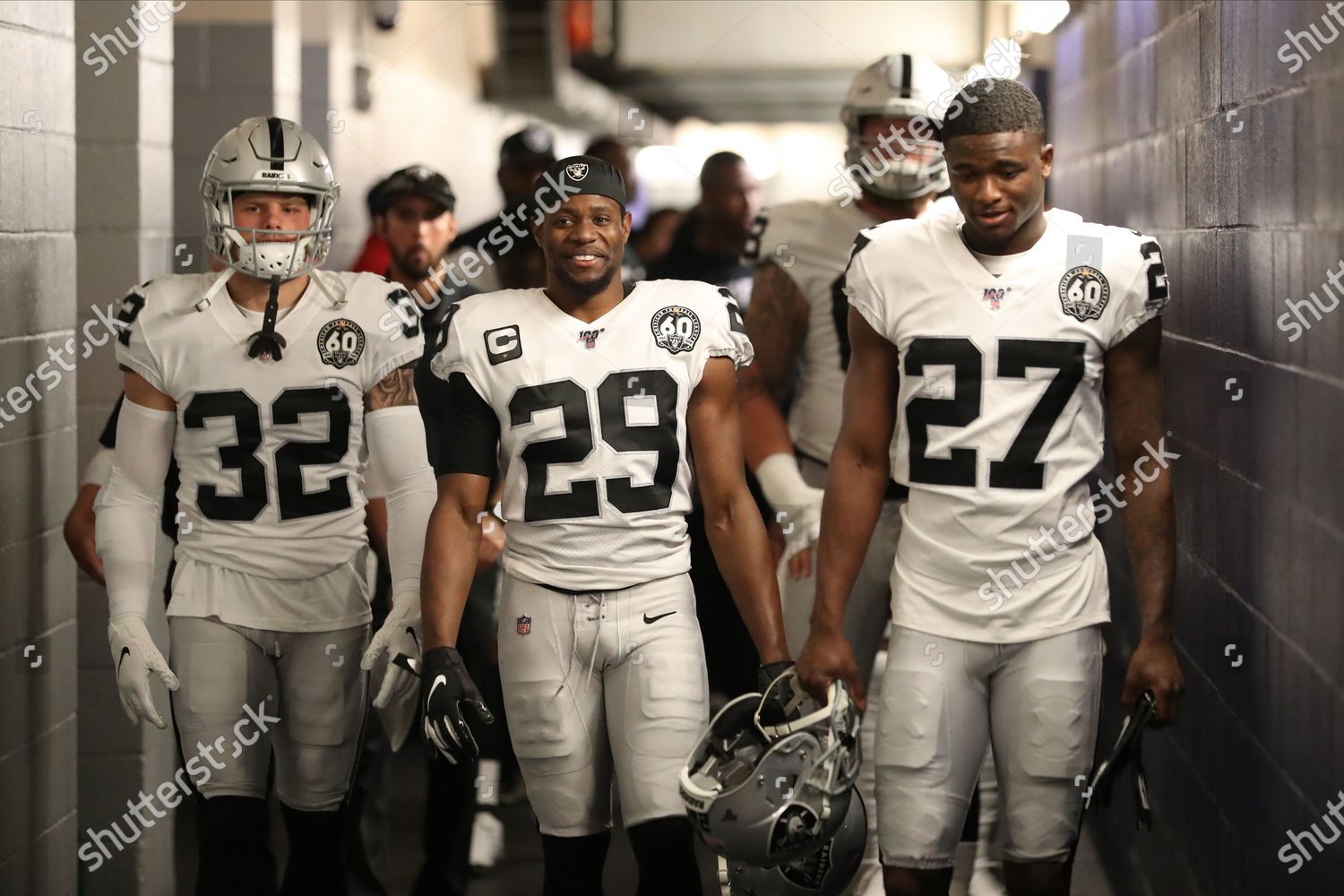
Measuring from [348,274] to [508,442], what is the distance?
58cm

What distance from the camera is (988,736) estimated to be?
2.96 m

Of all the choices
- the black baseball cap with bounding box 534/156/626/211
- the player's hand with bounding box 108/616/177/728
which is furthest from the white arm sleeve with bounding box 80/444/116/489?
the black baseball cap with bounding box 534/156/626/211

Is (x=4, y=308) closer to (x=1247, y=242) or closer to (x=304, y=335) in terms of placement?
(x=304, y=335)

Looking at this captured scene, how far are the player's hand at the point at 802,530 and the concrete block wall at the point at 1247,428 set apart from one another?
0.77 meters

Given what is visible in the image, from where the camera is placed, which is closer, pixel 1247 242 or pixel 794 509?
pixel 1247 242

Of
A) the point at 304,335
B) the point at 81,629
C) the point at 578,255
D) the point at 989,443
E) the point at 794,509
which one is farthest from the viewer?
the point at 81,629

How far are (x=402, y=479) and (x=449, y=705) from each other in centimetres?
55

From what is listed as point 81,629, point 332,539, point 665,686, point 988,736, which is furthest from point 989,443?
point 81,629

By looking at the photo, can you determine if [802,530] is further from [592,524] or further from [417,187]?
[417,187]

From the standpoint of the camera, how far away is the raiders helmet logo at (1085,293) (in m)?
2.88

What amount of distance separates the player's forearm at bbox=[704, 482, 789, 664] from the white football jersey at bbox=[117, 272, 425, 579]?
0.73 metres

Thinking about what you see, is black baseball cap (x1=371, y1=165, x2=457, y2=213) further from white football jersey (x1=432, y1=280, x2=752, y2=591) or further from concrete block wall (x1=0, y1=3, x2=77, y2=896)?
white football jersey (x1=432, y1=280, x2=752, y2=591)

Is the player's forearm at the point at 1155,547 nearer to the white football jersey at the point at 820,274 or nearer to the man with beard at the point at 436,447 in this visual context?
the white football jersey at the point at 820,274

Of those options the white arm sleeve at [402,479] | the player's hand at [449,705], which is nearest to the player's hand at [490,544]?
the white arm sleeve at [402,479]
